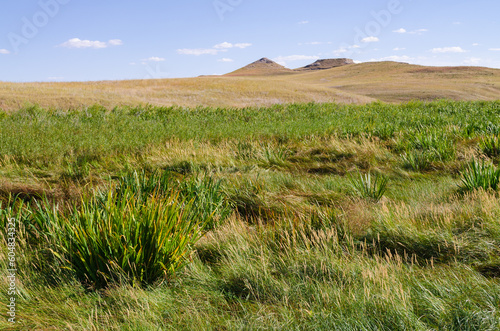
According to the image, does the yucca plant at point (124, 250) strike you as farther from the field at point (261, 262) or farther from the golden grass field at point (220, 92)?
the golden grass field at point (220, 92)

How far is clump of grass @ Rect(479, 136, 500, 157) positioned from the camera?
8.12m

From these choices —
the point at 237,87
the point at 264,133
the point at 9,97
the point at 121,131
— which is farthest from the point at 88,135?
the point at 237,87

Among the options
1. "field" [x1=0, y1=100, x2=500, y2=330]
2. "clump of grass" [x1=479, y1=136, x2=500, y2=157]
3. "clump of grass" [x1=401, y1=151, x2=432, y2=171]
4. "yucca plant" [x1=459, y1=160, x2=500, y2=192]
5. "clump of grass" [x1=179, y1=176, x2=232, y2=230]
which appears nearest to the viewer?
"field" [x1=0, y1=100, x2=500, y2=330]

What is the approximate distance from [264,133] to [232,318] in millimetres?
8578

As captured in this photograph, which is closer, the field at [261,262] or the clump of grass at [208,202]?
the field at [261,262]

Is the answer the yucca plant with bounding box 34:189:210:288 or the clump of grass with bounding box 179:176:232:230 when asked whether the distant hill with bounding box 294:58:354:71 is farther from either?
the yucca plant with bounding box 34:189:210:288

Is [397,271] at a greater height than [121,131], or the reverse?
[121,131]

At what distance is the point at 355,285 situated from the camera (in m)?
2.66

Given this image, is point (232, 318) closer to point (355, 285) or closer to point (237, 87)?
point (355, 285)

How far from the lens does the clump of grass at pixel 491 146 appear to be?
8117 millimetres

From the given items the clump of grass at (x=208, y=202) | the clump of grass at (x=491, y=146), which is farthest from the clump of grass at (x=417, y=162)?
the clump of grass at (x=208, y=202)

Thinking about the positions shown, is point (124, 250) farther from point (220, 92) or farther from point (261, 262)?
point (220, 92)

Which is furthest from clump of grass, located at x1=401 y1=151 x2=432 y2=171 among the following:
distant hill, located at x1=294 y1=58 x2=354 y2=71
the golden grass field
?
distant hill, located at x1=294 y1=58 x2=354 y2=71

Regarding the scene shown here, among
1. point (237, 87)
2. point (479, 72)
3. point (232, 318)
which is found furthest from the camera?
point (479, 72)
